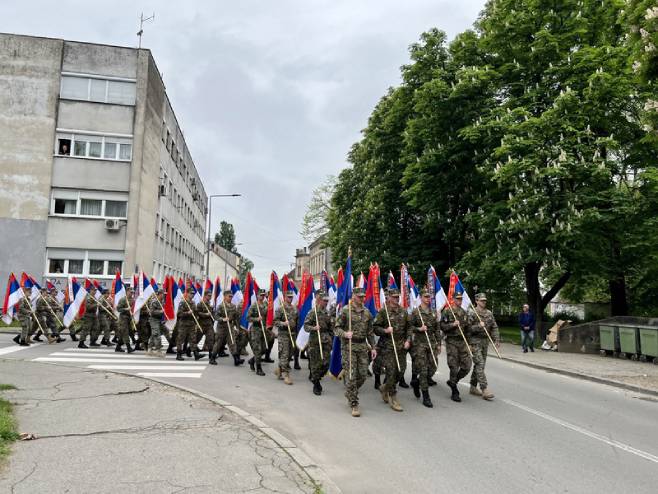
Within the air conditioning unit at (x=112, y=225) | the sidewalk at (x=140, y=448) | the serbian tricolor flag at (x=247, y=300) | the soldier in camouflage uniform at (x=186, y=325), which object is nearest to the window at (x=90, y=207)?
the air conditioning unit at (x=112, y=225)

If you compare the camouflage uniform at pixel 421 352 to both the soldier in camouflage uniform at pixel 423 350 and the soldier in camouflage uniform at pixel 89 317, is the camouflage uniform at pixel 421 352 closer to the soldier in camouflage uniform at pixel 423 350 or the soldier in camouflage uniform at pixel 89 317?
the soldier in camouflage uniform at pixel 423 350

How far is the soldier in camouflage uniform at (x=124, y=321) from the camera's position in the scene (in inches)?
587

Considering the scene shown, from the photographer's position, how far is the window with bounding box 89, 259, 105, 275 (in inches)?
1099

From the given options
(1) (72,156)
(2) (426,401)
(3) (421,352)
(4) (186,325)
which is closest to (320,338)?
(3) (421,352)

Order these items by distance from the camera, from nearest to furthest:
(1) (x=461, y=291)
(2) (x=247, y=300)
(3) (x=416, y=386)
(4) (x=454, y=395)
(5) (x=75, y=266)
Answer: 1. (4) (x=454, y=395)
2. (3) (x=416, y=386)
3. (1) (x=461, y=291)
4. (2) (x=247, y=300)
5. (5) (x=75, y=266)

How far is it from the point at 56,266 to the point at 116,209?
4306 mm

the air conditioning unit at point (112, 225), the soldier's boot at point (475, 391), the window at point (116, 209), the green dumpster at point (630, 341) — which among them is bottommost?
the soldier's boot at point (475, 391)

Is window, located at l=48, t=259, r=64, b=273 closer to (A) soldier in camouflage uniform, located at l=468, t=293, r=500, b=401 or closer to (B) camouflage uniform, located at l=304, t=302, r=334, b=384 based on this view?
(B) camouflage uniform, located at l=304, t=302, r=334, b=384

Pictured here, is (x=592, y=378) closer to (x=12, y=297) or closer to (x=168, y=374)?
(x=168, y=374)

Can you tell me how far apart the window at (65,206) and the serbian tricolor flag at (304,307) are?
2124 cm

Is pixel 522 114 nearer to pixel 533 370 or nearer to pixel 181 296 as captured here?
pixel 533 370

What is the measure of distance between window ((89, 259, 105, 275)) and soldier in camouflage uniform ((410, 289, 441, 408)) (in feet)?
75.3

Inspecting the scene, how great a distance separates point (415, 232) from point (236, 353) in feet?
61.4

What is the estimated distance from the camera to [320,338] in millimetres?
9883
